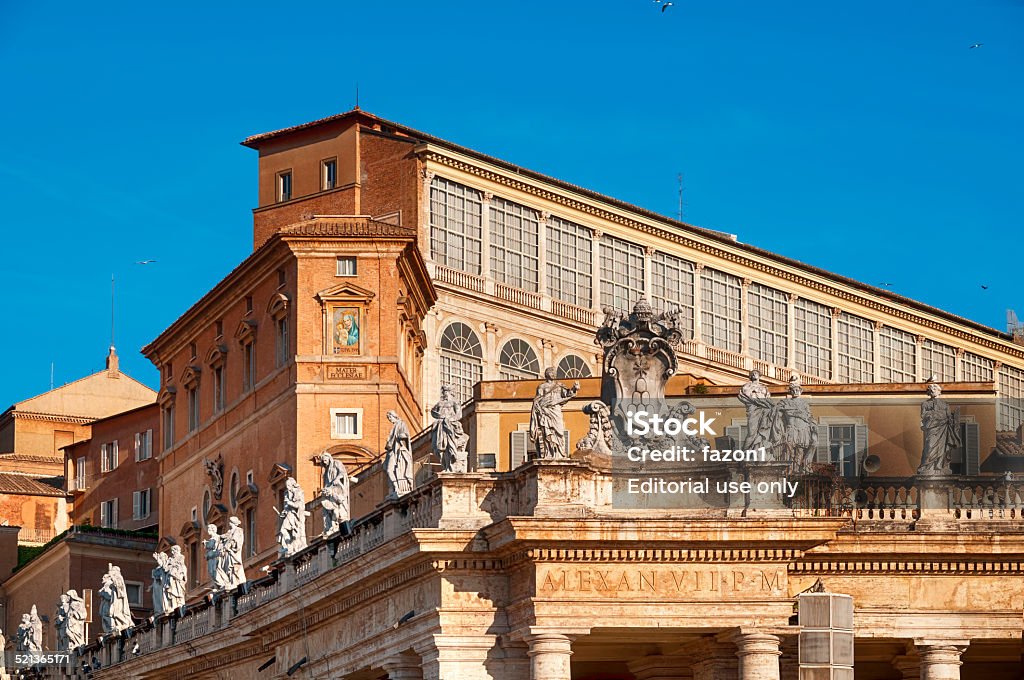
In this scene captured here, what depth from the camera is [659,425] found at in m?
50.8

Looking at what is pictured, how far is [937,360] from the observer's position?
104 metres

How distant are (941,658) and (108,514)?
70513 mm

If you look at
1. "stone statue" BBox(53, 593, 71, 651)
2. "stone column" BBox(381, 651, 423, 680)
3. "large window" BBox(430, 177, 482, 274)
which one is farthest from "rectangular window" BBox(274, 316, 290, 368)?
"stone column" BBox(381, 651, 423, 680)

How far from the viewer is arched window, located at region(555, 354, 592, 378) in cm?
9138

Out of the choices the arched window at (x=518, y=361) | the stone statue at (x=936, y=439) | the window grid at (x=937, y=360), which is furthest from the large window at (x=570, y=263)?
the stone statue at (x=936, y=439)

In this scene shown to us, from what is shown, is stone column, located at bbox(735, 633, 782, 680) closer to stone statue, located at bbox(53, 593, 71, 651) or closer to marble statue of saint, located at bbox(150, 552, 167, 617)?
marble statue of saint, located at bbox(150, 552, 167, 617)

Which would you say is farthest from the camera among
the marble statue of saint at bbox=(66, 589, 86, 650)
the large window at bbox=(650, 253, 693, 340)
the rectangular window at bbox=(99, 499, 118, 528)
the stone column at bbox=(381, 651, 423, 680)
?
the rectangular window at bbox=(99, 499, 118, 528)

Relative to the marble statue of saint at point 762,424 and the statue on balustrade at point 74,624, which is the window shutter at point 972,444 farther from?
the statue on balustrade at point 74,624

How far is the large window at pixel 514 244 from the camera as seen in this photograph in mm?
89562

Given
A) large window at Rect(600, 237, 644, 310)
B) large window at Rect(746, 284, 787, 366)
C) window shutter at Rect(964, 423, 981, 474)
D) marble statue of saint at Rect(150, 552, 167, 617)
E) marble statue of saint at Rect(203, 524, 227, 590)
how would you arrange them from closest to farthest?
window shutter at Rect(964, 423, 981, 474), marble statue of saint at Rect(203, 524, 227, 590), marble statue of saint at Rect(150, 552, 167, 617), large window at Rect(600, 237, 644, 310), large window at Rect(746, 284, 787, 366)

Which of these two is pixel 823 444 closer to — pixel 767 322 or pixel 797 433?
pixel 797 433

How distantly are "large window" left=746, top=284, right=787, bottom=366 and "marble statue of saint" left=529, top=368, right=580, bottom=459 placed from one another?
51.4 meters

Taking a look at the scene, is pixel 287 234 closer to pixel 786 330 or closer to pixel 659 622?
pixel 786 330

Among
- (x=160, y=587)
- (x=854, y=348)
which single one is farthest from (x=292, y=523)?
(x=854, y=348)
